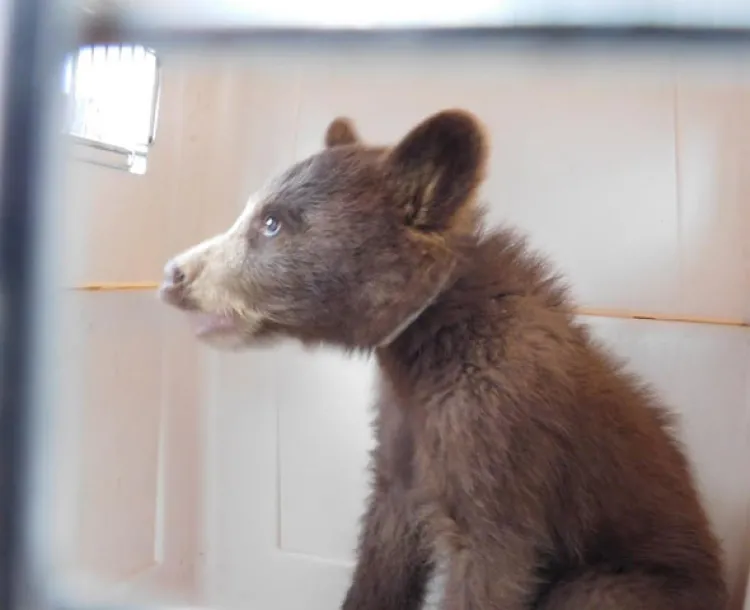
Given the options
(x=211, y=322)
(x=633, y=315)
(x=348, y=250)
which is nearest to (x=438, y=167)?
(x=348, y=250)

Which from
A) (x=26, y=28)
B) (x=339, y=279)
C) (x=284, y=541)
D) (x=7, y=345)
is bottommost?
(x=284, y=541)

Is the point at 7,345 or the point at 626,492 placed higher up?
the point at 7,345

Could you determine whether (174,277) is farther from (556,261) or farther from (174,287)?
(556,261)

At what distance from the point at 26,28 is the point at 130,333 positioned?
675 millimetres

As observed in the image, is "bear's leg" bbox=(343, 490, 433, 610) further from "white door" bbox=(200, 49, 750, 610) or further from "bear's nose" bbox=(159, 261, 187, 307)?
"bear's nose" bbox=(159, 261, 187, 307)

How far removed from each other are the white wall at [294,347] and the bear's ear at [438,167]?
1.00ft

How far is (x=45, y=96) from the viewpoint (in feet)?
3.40

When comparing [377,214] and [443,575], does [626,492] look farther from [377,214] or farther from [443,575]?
[377,214]

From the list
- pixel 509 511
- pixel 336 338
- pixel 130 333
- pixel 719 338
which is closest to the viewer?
pixel 509 511

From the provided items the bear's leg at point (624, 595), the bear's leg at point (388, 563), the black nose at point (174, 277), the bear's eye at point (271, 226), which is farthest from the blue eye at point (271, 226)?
the bear's leg at point (624, 595)

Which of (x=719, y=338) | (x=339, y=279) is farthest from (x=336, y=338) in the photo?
(x=719, y=338)

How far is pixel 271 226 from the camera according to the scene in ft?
4.08

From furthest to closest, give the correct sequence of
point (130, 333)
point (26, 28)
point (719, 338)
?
point (130, 333) < point (719, 338) < point (26, 28)

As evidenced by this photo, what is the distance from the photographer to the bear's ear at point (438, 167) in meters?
1.13
